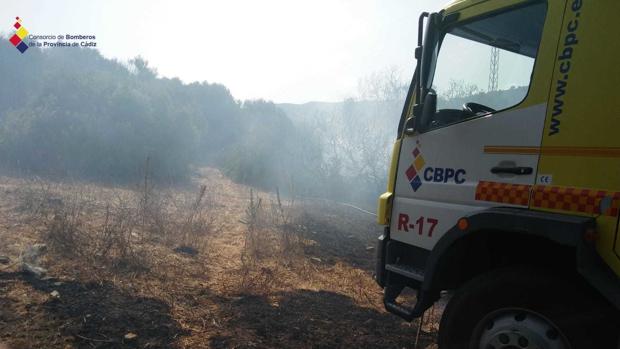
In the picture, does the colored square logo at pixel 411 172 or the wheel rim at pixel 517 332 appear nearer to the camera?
the wheel rim at pixel 517 332

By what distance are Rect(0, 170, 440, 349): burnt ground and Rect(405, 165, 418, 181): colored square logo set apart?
1632mm

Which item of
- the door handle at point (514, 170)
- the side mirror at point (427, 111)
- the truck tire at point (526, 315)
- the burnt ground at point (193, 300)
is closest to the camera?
the truck tire at point (526, 315)

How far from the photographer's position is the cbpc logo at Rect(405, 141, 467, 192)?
273 cm

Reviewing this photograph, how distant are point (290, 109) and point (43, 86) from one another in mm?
20153

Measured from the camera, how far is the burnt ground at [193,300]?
11.0ft

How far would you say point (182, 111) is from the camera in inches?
677

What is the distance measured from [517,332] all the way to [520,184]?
87cm

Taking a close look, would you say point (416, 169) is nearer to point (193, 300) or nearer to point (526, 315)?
point (526, 315)

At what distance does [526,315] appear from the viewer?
216 cm

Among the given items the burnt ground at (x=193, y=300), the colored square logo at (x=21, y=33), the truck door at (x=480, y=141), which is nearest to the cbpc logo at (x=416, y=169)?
the truck door at (x=480, y=141)

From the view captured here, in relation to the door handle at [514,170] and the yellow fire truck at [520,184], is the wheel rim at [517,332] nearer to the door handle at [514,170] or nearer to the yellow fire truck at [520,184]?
the yellow fire truck at [520,184]

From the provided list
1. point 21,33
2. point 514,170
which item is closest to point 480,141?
point 514,170

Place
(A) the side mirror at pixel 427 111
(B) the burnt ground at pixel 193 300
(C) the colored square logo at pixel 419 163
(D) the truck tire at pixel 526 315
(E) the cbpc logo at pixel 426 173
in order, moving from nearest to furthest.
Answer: (D) the truck tire at pixel 526 315, (E) the cbpc logo at pixel 426 173, (A) the side mirror at pixel 427 111, (C) the colored square logo at pixel 419 163, (B) the burnt ground at pixel 193 300

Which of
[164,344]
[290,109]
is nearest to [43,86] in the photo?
[164,344]
